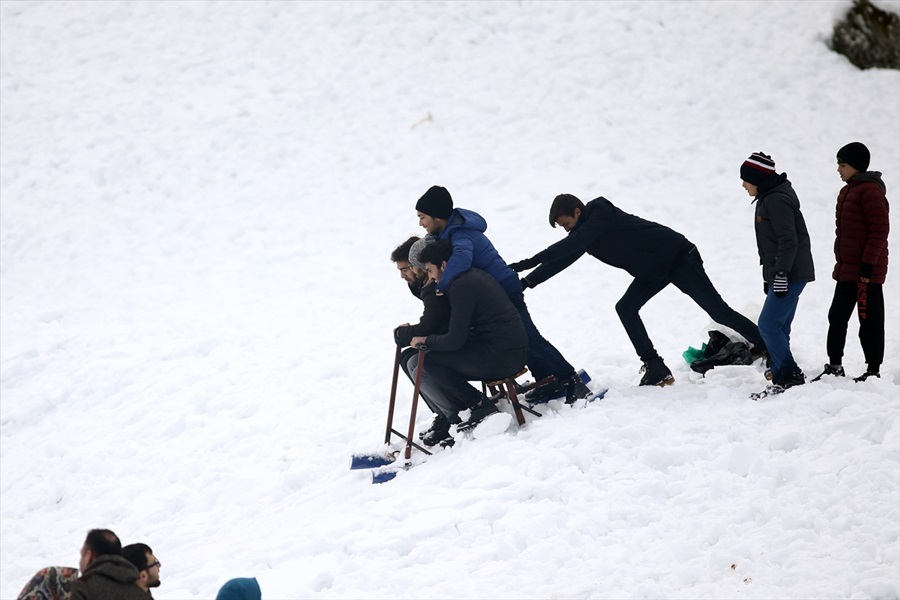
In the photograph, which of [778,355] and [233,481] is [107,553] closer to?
[233,481]

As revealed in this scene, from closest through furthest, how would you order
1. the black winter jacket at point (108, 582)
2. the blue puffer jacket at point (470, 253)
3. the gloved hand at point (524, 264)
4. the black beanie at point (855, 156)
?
the black winter jacket at point (108, 582), the black beanie at point (855, 156), the blue puffer jacket at point (470, 253), the gloved hand at point (524, 264)

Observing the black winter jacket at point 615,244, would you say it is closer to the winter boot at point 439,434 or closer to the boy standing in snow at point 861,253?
the boy standing in snow at point 861,253

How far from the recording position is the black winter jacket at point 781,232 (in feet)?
23.6

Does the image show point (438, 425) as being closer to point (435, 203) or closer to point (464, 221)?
point (464, 221)

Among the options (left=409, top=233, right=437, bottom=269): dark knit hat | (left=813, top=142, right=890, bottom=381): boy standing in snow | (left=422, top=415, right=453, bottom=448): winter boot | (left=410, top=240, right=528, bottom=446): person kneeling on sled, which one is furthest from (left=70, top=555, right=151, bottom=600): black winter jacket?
(left=813, top=142, right=890, bottom=381): boy standing in snow

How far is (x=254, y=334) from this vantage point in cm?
1145

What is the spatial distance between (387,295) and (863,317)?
6351 millimetres

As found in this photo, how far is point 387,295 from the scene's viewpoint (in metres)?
12.3

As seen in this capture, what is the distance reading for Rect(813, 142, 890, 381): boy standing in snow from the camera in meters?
7.17

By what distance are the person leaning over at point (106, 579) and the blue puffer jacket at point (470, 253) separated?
11.8 feet

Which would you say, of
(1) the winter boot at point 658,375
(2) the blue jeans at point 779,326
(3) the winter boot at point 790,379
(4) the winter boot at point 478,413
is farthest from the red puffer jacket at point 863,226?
(4) the winter boot at point 478,413

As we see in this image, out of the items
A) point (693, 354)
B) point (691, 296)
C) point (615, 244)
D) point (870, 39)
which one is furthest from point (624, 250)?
point (870, 39)

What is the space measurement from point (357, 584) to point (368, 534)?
1.70 ft

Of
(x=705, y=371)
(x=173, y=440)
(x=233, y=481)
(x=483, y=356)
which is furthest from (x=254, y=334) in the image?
(x=705, y=371)
